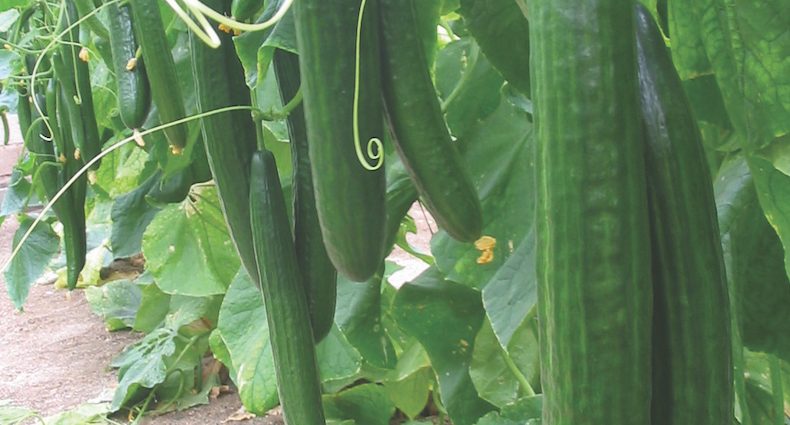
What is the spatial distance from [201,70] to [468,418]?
117 centimetres

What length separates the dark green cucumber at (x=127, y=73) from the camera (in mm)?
1191

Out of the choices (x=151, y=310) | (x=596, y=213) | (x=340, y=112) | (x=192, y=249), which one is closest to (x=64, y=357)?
(x=151, y=310)

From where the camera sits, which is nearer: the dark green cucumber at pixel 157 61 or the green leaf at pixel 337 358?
the dark green cucumber at pixel 157 61

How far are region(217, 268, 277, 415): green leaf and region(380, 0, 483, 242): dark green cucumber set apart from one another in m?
1.01

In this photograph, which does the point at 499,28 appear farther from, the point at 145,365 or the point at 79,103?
the point at 145,365

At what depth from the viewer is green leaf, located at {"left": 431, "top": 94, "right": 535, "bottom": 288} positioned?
1401mm

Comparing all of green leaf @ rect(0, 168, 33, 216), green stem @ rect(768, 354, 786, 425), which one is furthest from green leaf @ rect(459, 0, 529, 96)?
green leaf @ rect(0, 168, 33, 216)

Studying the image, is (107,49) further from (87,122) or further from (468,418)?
(468,418)

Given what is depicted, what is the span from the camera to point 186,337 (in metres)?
3.06

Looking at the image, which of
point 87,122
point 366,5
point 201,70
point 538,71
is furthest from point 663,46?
point 87,122

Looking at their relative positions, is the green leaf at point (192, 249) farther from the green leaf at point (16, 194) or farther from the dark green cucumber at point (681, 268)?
the dark green cucumber at point (681, 268)

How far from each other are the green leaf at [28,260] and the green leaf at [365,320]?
101 cm

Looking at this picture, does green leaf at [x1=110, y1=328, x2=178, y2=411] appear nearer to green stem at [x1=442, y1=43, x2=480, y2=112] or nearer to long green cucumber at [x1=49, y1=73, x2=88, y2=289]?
long green cucumber at [x1=49, y1=73, x2=88, y2=289]

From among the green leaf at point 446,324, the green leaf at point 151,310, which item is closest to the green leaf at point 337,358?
the green leaf at point 446,324
